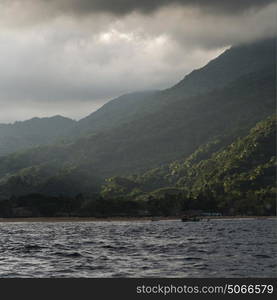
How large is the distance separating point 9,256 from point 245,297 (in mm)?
53247

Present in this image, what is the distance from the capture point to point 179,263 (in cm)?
6700

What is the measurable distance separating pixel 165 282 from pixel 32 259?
3835 centimetres

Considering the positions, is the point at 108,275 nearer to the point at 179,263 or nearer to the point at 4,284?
the point at 179,263

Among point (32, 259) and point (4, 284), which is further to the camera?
point (32, 259)

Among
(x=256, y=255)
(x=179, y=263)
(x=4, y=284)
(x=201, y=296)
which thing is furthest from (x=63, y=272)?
(x=256, y=255)

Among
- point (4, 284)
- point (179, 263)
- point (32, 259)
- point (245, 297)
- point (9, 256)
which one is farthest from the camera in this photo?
point (9, 256)

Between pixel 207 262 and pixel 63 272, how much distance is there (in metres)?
19.3

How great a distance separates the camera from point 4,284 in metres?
39.1

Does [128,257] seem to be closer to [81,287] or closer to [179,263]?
[179,263]

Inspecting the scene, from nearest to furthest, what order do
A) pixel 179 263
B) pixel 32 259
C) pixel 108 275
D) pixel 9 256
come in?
1. pixel 108 275
2. pixel 179 263
3. pixel 32 259
4. pixel 9 256

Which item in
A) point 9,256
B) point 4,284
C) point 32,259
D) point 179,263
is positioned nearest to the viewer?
point 4,284

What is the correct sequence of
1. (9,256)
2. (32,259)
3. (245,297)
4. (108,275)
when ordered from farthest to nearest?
1. (9,256)
2. (32,259)
3. (108,275)
4. (245,297)

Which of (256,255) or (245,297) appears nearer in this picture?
(245,297)

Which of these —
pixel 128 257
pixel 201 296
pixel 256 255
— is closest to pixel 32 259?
pixel 128 257
